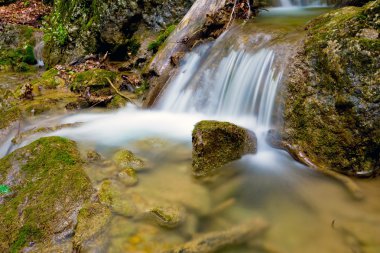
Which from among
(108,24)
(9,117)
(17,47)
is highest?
(108,24)

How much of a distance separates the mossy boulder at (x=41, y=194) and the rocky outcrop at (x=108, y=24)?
5.44 meters

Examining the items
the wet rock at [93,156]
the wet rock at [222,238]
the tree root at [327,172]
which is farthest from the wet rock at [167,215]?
the tree root at [327,172]

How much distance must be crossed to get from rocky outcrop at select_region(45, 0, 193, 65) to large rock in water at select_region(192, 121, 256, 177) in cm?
564

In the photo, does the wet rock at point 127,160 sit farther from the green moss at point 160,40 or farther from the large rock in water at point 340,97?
the green moss at point 160,40

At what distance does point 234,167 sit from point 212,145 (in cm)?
41

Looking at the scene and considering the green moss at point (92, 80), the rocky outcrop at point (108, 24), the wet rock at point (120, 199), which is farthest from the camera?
the rocky outcrop at point (108, 24)

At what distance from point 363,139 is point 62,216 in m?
3.26

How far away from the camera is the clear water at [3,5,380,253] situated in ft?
9.50

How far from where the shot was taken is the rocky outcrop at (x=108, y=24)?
8.80 metres

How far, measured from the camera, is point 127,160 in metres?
4.09

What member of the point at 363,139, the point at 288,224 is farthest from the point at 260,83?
the point at 288,224

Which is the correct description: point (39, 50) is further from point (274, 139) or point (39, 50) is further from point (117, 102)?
point (274, 139)

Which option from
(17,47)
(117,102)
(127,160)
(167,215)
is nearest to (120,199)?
(167,215)

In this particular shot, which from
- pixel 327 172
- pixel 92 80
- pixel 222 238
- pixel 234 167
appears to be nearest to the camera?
pixel 222 238
